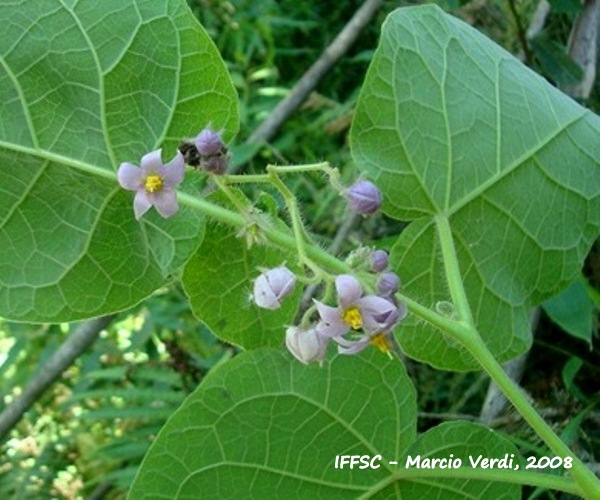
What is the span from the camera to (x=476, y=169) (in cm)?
78

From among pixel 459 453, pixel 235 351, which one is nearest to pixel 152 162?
pixel 459 453

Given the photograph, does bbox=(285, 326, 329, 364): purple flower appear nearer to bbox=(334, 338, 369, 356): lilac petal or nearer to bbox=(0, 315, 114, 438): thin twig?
bbox=(334, 338, 369, 356): lilac petal

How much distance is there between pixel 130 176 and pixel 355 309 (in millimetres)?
178

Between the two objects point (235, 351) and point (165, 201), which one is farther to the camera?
point (235, 351)

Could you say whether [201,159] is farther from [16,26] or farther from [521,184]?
[521,184]

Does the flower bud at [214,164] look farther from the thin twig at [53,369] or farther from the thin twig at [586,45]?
the thin twig at [586,45]

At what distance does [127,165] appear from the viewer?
663mm

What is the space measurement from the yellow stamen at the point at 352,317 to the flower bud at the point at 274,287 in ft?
0.13

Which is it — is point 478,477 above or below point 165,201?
below

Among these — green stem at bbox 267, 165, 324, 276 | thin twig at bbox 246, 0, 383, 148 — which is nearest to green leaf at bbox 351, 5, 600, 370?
green stem at bbox 267, 165, 324, 276

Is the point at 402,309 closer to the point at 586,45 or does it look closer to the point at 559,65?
the point at 559,65

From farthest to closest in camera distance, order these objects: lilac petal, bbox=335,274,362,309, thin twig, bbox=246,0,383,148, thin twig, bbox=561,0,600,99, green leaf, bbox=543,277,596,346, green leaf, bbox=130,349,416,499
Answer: thin twig, bbox=246,0,383,148, thin twig, bbox=561,0,600,99, green leaf, bbox=543,277,596,346, green leaf, bbox=130,349,416,499, lilac petal, bbox=335,274,362,309

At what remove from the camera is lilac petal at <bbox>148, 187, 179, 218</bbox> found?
0.65 metres

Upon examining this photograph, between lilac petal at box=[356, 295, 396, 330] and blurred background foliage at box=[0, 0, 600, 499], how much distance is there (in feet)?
1.37
